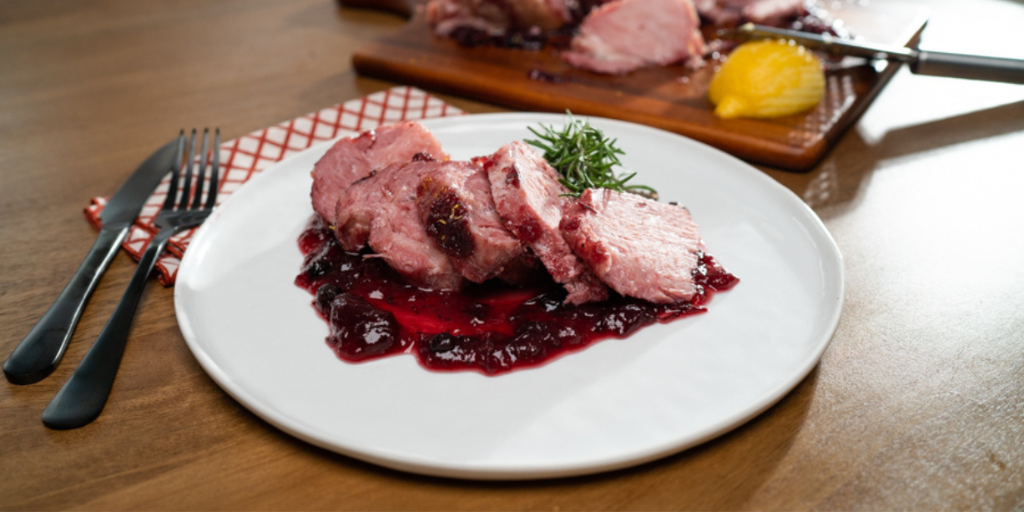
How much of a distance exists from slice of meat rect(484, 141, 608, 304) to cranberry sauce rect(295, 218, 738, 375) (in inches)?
3.1

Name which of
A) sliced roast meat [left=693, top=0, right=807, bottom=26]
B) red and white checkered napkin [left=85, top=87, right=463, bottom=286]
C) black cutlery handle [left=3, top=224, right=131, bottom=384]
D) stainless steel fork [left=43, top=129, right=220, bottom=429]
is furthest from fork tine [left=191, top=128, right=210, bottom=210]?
sliced roast meat [left=693, top=0, right=807, bottom=26]

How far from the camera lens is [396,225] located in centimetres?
265

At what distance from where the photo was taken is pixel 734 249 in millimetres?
2742

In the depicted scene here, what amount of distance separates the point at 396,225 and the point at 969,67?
3178mm

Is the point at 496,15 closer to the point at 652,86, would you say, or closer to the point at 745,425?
the point at 652,86

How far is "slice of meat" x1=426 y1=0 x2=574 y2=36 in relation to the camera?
485 centimetres

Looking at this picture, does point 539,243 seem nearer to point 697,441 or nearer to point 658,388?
point 658,388

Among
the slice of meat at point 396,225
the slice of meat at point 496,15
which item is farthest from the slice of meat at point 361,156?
the slice of meat at point 496,15

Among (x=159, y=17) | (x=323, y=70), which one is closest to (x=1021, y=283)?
(x=323, y=70)

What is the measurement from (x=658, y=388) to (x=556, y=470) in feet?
1.48

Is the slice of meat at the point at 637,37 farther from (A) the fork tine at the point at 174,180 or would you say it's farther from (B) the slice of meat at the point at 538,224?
(A) the fork tine at the point at 174,180

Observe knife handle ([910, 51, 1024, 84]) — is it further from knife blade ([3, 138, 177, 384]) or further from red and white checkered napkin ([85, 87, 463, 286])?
knife blade ([3, 138, 177, 384])

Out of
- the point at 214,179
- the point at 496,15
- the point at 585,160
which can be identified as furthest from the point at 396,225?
the point at 496,15

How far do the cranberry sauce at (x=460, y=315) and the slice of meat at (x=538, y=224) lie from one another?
3.1 inches
